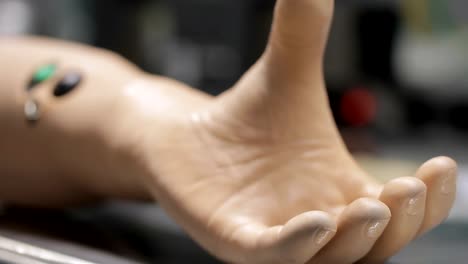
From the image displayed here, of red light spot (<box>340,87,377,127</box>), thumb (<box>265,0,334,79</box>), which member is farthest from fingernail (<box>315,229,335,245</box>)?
red light spot (<box>340,87,377,127</box>)

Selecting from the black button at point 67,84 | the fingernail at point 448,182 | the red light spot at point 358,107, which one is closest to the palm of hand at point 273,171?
the fingernail at point 448,182

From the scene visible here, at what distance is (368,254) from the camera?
1.44 feet

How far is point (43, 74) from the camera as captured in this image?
62cm

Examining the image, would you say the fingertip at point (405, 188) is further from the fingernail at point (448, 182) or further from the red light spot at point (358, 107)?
the red light spot at point (358, 107)

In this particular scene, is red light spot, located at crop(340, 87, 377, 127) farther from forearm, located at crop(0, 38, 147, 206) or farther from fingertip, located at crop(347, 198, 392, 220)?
fingertip, located at crop(347, 198, 392, 220)

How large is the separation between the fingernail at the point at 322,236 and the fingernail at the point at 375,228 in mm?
25

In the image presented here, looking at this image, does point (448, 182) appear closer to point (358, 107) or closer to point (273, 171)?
point (273, 171)

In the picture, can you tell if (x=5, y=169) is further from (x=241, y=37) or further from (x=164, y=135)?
(x=241, y=37)

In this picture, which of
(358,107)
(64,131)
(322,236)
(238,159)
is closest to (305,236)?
(322,236)

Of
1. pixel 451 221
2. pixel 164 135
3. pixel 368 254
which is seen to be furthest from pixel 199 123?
pixel 451 221

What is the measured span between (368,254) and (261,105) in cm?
12

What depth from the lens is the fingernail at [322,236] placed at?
14.9 inches

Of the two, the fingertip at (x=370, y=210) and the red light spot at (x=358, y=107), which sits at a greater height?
the fingertip at (x=370, y=210)

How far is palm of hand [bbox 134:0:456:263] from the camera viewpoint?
42cm
